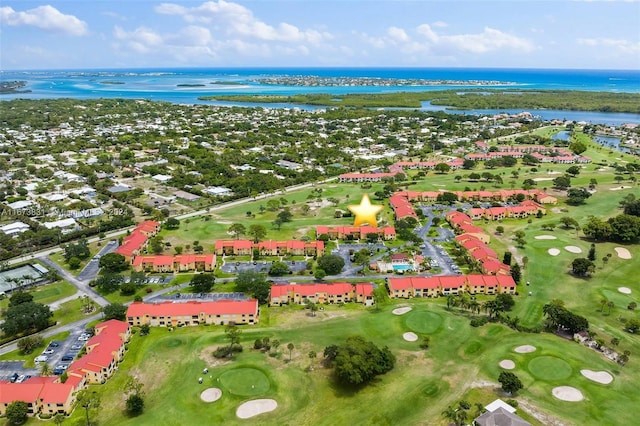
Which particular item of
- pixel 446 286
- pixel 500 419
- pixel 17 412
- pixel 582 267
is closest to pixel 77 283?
pixel 17 412

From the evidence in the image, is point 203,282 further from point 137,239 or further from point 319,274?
point 137,239

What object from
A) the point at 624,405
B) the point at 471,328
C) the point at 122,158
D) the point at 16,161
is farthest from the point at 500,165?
the point at 16,161

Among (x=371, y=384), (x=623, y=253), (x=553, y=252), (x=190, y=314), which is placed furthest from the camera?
(x=553, y=252)

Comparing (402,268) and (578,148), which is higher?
(578,148)

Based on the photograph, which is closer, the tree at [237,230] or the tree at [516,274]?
the tree at [516,274]

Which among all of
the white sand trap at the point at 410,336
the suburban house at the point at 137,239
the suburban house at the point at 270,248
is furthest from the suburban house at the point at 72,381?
the white sand trap at the point at 410,336

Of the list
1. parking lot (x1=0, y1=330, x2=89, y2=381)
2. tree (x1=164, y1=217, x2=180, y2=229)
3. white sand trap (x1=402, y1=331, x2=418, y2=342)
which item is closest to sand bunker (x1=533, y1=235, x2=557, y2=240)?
white sand trap (x1=402, y1=331, x2=418, y2=342)

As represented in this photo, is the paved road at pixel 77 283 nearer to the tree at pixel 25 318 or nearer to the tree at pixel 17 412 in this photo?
the tree at pixel 25 318

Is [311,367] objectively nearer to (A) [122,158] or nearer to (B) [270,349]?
(B) [270,349]
